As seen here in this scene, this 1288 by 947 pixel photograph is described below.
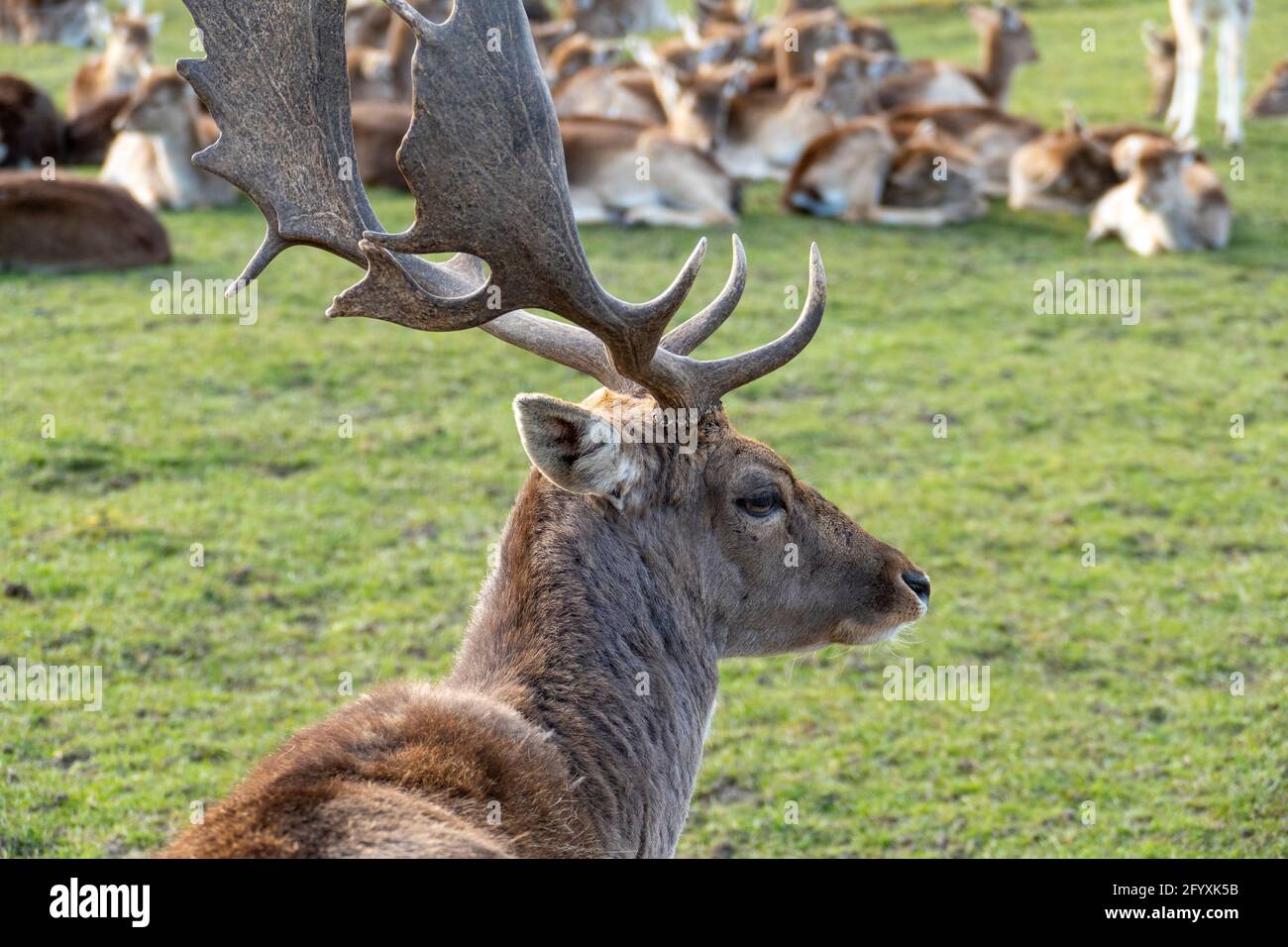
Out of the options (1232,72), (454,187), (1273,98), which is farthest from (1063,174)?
(454,187)

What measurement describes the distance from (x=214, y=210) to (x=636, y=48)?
7.18 metres

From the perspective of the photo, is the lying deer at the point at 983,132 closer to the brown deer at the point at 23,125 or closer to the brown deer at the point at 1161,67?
the brown deer at the point at 1161,67

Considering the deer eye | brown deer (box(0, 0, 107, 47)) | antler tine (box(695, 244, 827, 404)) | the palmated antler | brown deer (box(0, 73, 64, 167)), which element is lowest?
the deer eye

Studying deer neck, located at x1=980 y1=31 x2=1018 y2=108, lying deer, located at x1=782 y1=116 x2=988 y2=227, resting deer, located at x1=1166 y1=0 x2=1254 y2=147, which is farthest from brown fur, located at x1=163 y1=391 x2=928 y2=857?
deer neck, located at x1=980 y1=31 x2=1018 y2=108

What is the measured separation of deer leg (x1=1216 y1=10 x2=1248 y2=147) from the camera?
15258 millimetres

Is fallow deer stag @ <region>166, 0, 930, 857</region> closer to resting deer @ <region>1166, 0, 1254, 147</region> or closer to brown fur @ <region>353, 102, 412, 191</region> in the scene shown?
brown fur @ <region>353, 102, 412, 191</region>

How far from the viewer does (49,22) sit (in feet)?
70.9

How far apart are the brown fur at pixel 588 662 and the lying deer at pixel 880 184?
9.70m

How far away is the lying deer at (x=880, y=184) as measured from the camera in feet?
43.9

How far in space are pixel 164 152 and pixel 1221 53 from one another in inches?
408

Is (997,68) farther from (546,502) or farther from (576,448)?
(576,448)

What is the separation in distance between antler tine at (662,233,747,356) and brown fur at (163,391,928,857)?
258 millimetres
